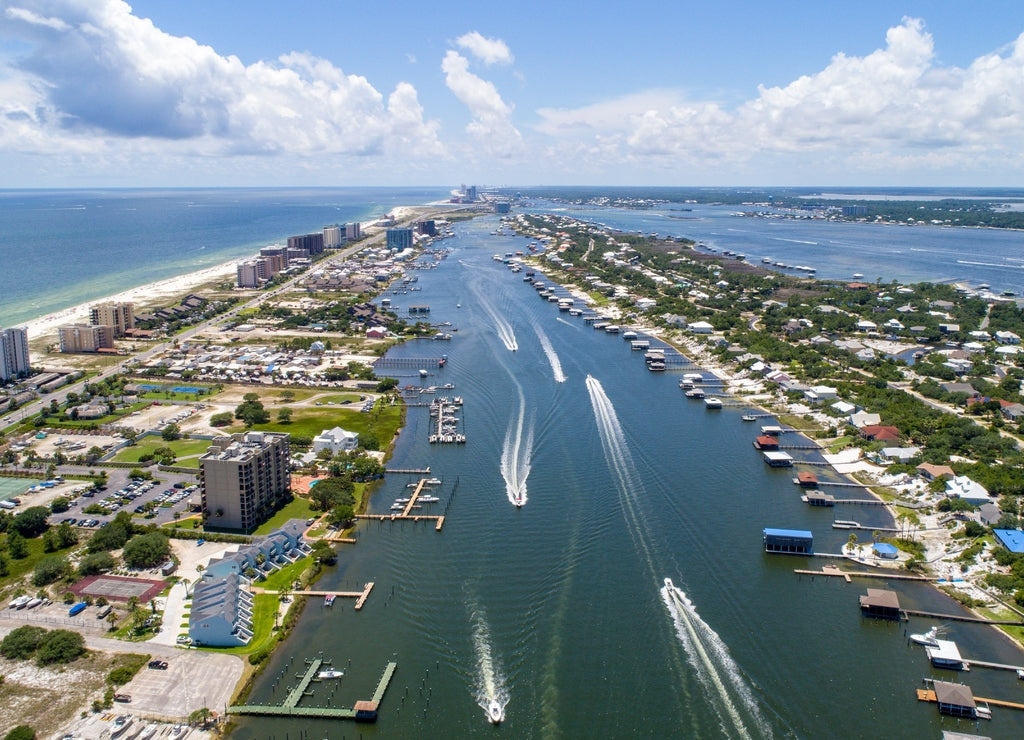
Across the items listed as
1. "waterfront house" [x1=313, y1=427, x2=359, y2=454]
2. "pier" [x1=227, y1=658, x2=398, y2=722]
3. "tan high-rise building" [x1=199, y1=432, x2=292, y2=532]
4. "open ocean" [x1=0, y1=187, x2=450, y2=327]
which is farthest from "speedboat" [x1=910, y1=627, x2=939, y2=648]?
"open ocean" [x1=0, y1=187, x2=450, y2=327]

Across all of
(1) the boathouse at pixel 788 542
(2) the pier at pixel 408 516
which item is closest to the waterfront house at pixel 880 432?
(1) the boathouse at pixel 788 542

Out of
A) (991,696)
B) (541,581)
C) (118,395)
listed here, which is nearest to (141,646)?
(541,581)

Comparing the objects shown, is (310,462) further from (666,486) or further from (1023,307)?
(1023,307)

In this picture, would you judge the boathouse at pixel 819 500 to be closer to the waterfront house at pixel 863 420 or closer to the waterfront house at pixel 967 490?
Result: the waterfront house at pixel 967 490

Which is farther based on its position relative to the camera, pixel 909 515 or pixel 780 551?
pixel 909 515

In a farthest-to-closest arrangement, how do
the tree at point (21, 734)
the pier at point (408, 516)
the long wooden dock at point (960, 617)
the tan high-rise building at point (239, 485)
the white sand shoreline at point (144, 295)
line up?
the white sand shoreline at point (144, 295), the pier at point (408, 516), the tan high-rise building at point (239, 485), the long wooden dock at point (960, 617), the tree at point (21, 734)

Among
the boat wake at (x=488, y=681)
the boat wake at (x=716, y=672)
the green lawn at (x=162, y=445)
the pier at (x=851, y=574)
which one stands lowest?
the green lawn at (x=162, y=445)

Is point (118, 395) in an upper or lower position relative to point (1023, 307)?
lower

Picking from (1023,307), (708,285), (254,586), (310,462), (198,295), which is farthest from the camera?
(708,285)
